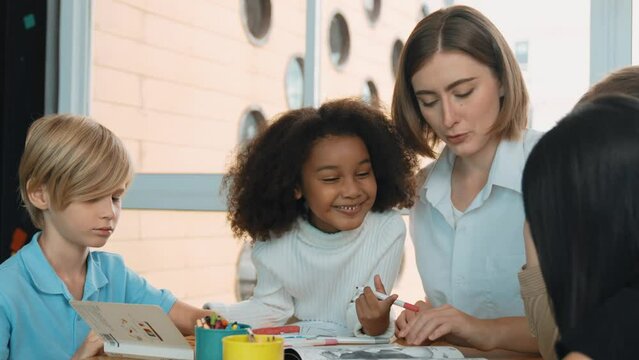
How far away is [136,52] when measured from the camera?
349cm

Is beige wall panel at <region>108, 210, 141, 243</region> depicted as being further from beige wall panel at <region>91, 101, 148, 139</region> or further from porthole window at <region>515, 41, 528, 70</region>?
porthole window at <region>515, 41, 528, 70</region>

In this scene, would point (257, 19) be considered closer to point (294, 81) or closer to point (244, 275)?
point (294, 81)

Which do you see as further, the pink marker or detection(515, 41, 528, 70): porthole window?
detection(515, 41, 528, 70): porthole window

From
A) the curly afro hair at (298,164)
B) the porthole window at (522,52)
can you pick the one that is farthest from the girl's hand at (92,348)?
the porthole window at (522,52)

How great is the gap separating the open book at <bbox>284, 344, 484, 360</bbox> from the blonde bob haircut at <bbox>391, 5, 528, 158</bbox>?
1.95 feet

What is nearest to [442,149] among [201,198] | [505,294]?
[505,294]

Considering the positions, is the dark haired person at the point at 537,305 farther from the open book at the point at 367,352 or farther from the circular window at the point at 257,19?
the circular window at the point at 257,19

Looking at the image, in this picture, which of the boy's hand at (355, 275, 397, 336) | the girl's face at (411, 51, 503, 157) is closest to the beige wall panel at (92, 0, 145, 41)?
the girl's face at (411, 51, 503, 157)

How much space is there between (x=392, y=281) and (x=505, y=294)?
27 cm

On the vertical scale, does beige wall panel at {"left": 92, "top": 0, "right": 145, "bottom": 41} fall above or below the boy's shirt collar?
above

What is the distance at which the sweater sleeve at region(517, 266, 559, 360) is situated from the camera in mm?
1192

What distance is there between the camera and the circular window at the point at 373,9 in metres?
4.25

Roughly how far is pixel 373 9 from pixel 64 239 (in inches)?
120

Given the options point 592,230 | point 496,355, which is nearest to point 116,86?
point 496,355
